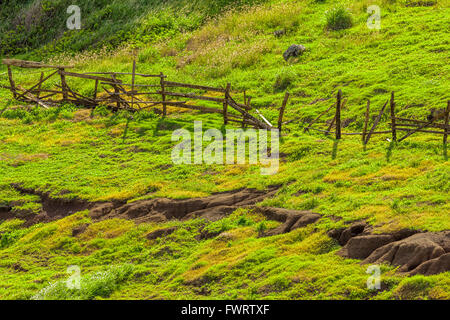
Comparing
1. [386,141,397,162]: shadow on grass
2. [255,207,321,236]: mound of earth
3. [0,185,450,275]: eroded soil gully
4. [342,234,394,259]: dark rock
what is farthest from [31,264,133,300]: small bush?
[386,141,397,162]: shadow on grass

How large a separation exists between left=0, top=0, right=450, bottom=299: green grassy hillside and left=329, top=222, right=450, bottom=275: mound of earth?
23 centimetres

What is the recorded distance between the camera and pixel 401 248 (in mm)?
11664

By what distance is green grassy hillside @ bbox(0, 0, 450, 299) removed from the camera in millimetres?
12664

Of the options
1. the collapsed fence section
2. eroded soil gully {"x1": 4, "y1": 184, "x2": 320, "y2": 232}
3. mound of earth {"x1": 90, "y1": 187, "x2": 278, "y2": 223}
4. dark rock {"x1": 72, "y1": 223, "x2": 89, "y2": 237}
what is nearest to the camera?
eroded soil gully {"x1": 4, "y1": 184, "x2": 320, "y2": 232}

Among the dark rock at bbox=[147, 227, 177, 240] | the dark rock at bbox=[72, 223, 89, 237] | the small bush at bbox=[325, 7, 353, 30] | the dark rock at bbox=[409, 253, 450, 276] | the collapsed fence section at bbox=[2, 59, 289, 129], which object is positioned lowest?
the dark rock at bbox=[72, 223, 89, 237]

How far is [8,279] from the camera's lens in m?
14.5

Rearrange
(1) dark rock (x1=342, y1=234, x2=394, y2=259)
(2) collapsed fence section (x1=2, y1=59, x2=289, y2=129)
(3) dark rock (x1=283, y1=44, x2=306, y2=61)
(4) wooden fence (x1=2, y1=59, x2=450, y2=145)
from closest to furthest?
(1) dark rock (x1=342, y1=234, x2=394, y2=259), (4) wooden fence (x1=2, y1=59, x2=450, y2=145), (2) collapsed fence section (x1=2, y1=59, x2=289, y2=129), (3) dark rock (x1=283, y1=44, x2=306, y2=61)

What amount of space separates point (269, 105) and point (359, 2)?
11.2 metres

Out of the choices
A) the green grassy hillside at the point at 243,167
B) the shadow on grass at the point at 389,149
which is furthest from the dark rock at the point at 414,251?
the shadow on grass at the point at 389,149

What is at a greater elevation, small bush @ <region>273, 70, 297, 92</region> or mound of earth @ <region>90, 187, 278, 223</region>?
small bush @ <region>273, 70, 297, 92</region>

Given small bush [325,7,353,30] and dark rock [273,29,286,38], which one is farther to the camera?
dark rock [273,29,286,38]

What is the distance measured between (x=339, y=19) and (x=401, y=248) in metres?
20.9

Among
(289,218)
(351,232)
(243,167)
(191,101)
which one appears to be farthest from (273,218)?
(191,101)

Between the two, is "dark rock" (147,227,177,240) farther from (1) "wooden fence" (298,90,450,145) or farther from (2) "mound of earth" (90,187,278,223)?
(1) "wooden fence" (298,90,450,145)
